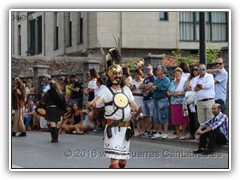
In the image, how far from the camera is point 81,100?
2038 cm

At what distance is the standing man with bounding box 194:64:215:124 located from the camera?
43.2 feet

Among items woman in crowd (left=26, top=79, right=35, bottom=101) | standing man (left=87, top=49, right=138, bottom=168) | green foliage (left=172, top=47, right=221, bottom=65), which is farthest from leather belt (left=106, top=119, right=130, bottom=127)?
woman in crowd (left=26, top=79, right=35, bottom=101)

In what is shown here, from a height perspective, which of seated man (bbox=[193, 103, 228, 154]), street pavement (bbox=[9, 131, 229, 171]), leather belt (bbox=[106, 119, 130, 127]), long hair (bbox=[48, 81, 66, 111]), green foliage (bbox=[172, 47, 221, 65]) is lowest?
street pavement (bbox=[9, 131, 229, 171])

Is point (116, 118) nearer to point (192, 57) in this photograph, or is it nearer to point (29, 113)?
point (29, 113)

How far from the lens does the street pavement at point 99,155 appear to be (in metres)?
11.1

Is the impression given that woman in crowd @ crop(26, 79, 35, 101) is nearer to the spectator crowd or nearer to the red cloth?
the spectator crowd

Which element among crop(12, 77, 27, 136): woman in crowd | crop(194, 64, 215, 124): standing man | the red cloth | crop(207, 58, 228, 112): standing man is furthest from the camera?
crop(12, 77, 27, 136): woman in crowd

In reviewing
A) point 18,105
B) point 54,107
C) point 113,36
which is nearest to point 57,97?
point 54,107

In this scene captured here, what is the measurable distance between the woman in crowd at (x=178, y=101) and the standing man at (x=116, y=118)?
5.13 meters

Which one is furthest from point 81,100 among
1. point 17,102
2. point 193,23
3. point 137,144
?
point 137,144

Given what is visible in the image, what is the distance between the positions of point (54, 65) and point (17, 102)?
410 inches

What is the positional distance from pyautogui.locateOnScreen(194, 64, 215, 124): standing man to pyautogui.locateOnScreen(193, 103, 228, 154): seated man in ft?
3.16

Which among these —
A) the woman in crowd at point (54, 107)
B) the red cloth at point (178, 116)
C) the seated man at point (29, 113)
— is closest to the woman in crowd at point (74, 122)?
the seated man at point (29, 113)
